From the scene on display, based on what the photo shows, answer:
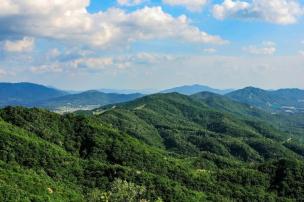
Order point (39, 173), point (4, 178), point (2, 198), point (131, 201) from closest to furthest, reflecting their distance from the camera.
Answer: point (131, 201) < point (2, 198) < point (4, 178) < point (39, 173)

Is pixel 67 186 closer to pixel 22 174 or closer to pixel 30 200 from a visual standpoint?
pixel 22 174

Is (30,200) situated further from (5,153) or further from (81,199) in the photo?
(5,153)

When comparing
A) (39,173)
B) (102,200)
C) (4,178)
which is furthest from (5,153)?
(102,200)

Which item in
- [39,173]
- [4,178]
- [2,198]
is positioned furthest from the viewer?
[39,173]

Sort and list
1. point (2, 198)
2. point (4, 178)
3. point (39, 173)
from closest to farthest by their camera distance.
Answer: point (2, 198)
point (4, 178)
point (39, 173)

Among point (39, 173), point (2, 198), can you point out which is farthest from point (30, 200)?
point (39, 173)

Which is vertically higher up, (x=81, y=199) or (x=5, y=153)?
(x=5, y=153)

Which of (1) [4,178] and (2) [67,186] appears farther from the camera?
(2) [67,186]

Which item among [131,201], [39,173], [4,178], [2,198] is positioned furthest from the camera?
[39,173]

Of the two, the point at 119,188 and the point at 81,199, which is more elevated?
the point at 119,188
